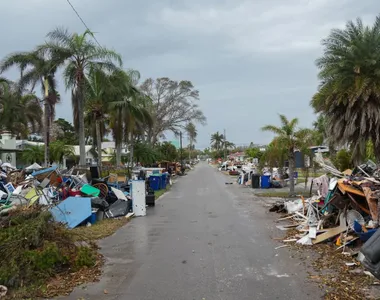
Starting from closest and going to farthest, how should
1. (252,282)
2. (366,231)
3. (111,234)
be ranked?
1. (252,282)
2. (366,231)
3. (111,234)

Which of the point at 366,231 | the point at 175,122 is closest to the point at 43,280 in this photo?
the point at 366,231

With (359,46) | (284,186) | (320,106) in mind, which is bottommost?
(284,186)

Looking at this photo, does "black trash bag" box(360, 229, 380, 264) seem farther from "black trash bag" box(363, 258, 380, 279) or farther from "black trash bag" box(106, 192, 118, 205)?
"black trash bag" box(106, 192, 118, 205)

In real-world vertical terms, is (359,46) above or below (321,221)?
above

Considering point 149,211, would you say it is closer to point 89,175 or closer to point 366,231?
point 89,175

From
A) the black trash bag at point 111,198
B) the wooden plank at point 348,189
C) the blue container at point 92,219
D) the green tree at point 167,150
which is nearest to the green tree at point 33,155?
the green tree at point 167,150

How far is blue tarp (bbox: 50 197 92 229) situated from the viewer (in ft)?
37.2

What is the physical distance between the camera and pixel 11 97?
31.1 meters

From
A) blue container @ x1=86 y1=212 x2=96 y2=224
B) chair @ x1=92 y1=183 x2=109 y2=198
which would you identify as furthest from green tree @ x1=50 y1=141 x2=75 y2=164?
blue container @ x1=86 y1=212 x2=96 y2=224

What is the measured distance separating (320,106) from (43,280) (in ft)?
47.0

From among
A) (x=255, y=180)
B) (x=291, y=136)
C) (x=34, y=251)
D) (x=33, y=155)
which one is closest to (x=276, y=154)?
(x=291, y=136)

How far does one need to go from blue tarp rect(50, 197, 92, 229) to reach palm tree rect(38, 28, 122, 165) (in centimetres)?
1156

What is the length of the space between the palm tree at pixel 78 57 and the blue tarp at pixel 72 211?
11.6 metres

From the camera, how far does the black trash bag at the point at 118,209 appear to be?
1389 cm
